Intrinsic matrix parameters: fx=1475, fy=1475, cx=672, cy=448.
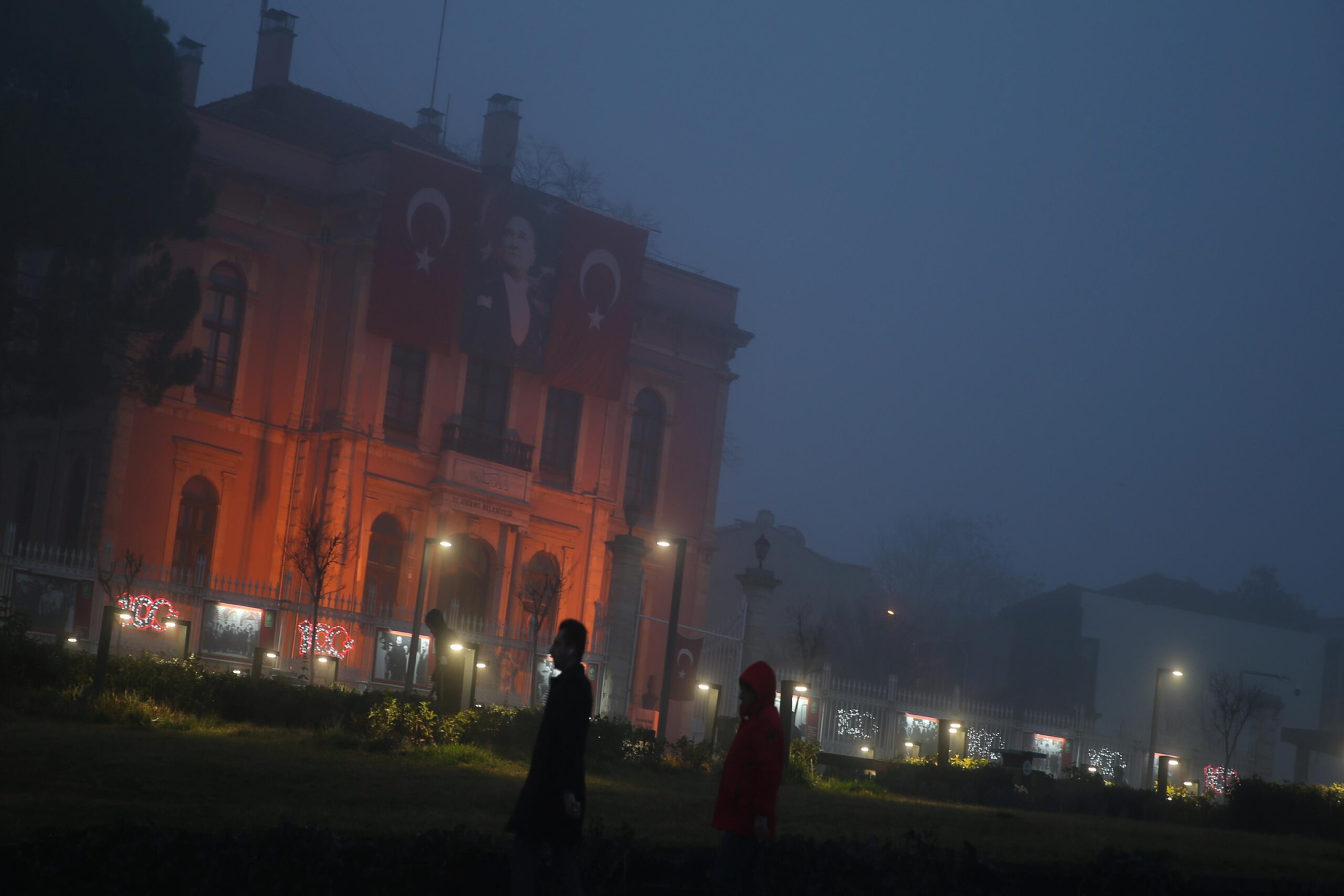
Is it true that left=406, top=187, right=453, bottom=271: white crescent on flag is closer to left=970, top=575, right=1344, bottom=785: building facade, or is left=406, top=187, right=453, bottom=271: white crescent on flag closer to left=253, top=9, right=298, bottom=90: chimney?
left=253, top=9, right=298, bottom=90: chimney

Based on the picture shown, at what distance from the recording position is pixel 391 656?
2730 centimetres

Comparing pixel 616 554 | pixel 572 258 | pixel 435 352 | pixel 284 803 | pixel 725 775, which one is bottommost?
pixel 284 803

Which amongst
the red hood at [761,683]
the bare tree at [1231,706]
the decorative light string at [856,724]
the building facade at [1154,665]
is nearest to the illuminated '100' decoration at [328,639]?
the decorative light string at [856,724]

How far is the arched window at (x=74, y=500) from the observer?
106 feet

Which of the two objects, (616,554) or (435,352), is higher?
(435,352)

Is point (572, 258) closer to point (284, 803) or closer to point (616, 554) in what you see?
point (616, 554)

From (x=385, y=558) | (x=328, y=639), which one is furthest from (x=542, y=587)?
(x=328, y=639)

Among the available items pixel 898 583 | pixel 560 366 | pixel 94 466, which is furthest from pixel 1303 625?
pixel 94 466

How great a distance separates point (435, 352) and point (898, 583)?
50217 mm

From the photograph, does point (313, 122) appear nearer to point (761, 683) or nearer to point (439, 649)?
point (439, 649)

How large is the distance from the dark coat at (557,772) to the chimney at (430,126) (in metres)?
36.8

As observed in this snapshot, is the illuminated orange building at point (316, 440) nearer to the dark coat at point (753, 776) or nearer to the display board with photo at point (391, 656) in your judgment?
the display board with photo at point (391, 656)

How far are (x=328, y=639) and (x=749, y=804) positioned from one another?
21.8 meters

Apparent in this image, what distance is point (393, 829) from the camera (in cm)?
1032
